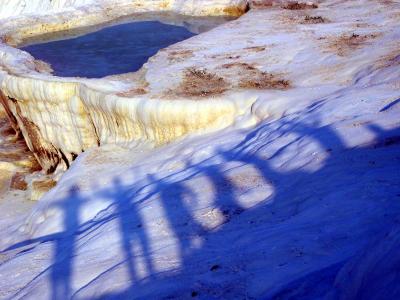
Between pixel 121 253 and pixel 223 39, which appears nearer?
pixel 121 253

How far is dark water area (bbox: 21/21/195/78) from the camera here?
9.17 m

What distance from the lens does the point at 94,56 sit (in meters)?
10.0

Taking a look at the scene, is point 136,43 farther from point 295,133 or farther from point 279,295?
point 279,295

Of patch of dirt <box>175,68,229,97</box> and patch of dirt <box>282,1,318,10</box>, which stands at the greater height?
patch of dirt <box>282,1,318,10</box>

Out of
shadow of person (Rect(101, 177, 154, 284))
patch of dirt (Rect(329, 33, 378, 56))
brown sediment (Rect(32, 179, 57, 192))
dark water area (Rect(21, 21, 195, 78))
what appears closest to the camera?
shadow of person (Rect(101, 177, 154, 284))

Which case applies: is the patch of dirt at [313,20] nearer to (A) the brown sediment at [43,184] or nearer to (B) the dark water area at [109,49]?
(B) the dark water area at [109,49]

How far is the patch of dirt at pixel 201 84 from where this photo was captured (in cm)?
650

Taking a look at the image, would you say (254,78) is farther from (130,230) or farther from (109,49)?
(109,49)

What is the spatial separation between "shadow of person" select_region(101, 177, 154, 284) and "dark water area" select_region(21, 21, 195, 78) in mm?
4330

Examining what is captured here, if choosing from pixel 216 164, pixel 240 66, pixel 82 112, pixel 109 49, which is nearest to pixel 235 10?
pixel 109 49

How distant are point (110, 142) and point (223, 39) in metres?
3.42

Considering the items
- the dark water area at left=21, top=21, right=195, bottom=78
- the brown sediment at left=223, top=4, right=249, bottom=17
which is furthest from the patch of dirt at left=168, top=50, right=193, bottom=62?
the brown sediment at left=223, top=4, right=249, bottom=17

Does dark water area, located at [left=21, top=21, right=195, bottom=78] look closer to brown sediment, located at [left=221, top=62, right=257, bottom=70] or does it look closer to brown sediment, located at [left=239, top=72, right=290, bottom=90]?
brown sediment, located at [left=221, top=62, right=257, bottom=70]

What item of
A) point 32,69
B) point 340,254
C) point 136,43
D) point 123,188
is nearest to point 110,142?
point 123,188
